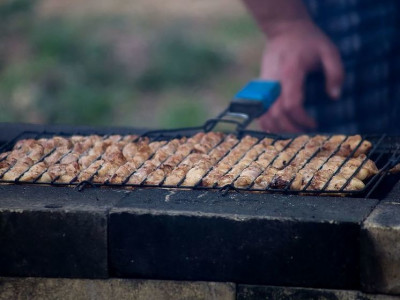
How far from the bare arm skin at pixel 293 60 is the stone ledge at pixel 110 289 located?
2226 millimetres

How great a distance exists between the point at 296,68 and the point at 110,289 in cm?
261

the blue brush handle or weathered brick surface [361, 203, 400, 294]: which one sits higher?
weathered brick surface [361, 203, 400, 294]

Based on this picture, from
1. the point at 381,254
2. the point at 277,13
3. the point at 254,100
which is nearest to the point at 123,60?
the point at 277,13

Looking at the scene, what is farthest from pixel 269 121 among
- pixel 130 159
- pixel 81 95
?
pixel 81 95

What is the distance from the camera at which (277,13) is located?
18.9ft

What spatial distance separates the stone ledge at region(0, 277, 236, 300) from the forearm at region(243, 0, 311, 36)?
2.80 metres

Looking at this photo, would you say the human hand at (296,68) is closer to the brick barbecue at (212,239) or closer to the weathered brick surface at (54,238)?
the brick barbecue at (212,239)

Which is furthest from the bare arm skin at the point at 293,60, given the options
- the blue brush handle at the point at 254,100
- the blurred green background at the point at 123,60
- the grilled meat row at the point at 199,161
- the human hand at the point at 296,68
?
the blurred green background at the point at 123,60

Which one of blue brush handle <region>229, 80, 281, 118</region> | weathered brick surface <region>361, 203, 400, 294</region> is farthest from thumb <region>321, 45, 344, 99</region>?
weathered brick surface <region>361, 203, 400, 294</region>

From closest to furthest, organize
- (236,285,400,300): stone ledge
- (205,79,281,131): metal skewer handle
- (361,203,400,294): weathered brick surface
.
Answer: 1. (361,203,400,294): weathered brick surface
2. (236,285,400,300): stone ledge
3. (205,79,281,131): metal skewer handle

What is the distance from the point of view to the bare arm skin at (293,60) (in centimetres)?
547

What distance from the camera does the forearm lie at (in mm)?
5703

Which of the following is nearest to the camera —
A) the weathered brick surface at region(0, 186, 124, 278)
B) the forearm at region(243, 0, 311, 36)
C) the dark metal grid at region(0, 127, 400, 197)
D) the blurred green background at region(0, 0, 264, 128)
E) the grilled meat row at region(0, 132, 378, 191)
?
the weathered brick surface at region(0, 186, 124, 278)

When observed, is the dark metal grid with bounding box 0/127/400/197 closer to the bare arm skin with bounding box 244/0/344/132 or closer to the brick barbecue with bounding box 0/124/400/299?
the brick barbecue with bounding box 0/124/400/299
